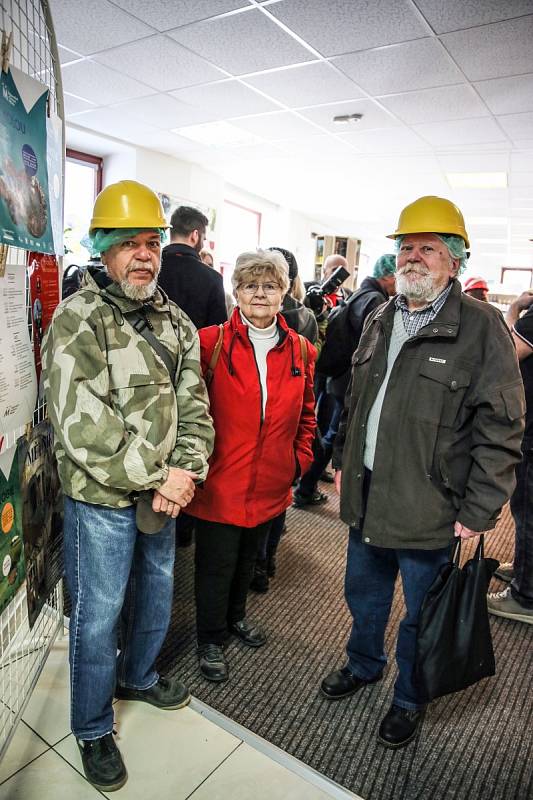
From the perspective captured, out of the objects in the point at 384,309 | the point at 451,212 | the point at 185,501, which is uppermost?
the point at 451,212

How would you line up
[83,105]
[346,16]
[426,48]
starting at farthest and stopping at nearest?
[83,105] → [426,48] → [346,16]

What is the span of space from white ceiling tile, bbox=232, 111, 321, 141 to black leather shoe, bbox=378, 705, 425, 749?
14.4 feet

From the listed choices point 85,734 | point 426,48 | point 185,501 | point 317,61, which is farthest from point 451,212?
point 317,61

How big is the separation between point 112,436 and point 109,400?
106mm

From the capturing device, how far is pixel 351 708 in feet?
5.80

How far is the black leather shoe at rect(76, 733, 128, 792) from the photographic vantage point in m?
1.39

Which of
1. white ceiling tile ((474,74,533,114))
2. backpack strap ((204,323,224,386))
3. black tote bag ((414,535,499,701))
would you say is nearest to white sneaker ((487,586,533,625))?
black tote bag ((414,535,499,701))

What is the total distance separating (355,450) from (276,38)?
2769mm

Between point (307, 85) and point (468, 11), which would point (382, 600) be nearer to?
point (468, 11)

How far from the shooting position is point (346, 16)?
278 cm

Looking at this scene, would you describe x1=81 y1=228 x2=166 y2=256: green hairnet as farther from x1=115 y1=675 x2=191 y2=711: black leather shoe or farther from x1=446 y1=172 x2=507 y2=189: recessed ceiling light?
x1=446 y1=172 x2=507 y2=189: recessed ceiling light

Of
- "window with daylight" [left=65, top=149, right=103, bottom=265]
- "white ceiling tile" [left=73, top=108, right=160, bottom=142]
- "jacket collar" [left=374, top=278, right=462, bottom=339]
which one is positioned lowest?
"jacket collar" [left=374, top=278, right=462, bottom=339]

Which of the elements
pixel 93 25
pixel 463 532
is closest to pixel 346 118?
pixel 93 25

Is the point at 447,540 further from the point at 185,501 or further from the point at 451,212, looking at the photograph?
the point at 451,212
